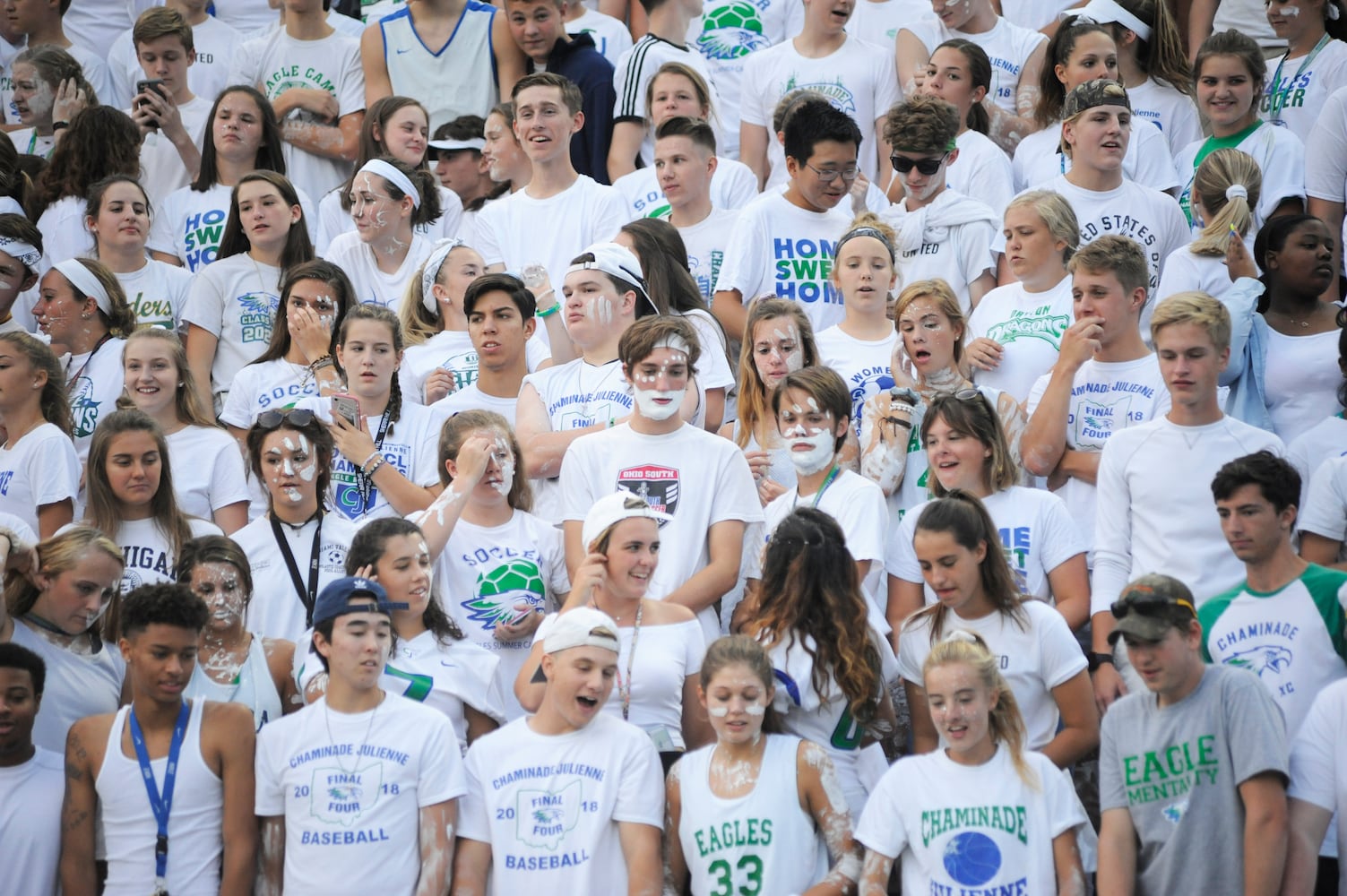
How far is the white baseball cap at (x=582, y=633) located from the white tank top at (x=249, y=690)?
1.15m

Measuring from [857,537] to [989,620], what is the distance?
717 millimetres

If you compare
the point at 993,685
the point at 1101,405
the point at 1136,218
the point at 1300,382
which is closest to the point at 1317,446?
the point at 1300,382

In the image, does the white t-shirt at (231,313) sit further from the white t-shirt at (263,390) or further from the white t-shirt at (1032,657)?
the white t-shirt at (1032,657)

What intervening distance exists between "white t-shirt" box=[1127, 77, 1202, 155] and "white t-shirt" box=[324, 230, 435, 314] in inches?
171

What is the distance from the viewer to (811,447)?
724cm

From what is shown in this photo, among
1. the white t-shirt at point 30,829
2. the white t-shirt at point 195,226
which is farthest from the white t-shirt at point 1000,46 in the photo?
the white t-shirt at point 30,829

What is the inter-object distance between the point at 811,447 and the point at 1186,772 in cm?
205

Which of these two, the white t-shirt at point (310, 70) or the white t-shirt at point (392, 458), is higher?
the white t-shirt at point (310, 70)

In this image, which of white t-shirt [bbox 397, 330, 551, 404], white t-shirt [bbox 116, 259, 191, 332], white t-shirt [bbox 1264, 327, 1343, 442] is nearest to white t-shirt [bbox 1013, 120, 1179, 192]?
white t-shirt [bbox 1264, 327, 1343, 442]

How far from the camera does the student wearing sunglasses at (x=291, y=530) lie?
717 cm

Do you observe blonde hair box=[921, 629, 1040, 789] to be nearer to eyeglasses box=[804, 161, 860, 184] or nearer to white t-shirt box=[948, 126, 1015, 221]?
eyeglasses box=[804, 161, 860, 184]

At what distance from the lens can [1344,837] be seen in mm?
6023

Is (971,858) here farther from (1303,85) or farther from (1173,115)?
(1303,85)

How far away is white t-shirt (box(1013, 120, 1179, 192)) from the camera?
988 centimetres
